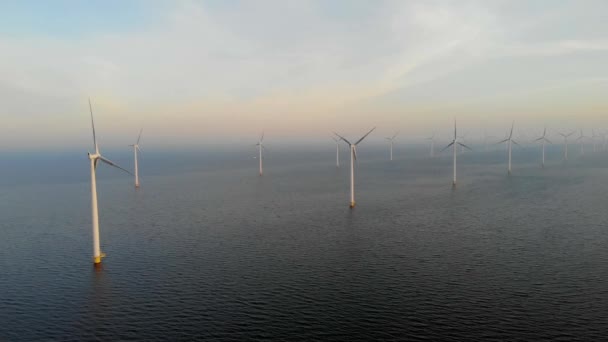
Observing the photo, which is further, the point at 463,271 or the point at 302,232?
the point at 302,232

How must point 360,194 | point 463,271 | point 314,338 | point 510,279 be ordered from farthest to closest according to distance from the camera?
1. point 360,194
2. point 463,271
3. point 510,279
4. point 314,338

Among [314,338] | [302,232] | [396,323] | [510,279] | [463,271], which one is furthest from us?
[302,232]

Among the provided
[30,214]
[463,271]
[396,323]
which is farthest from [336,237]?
[30,214]

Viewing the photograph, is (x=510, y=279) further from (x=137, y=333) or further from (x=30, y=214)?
(x=30, y=214)

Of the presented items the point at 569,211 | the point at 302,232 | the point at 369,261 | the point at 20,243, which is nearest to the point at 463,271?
the point at 369,261

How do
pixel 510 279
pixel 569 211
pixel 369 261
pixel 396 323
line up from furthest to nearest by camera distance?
pixel 569 211, pixel 369 261, pixel 510 279, pixel 396 323

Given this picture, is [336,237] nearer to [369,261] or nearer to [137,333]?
[369,261]
